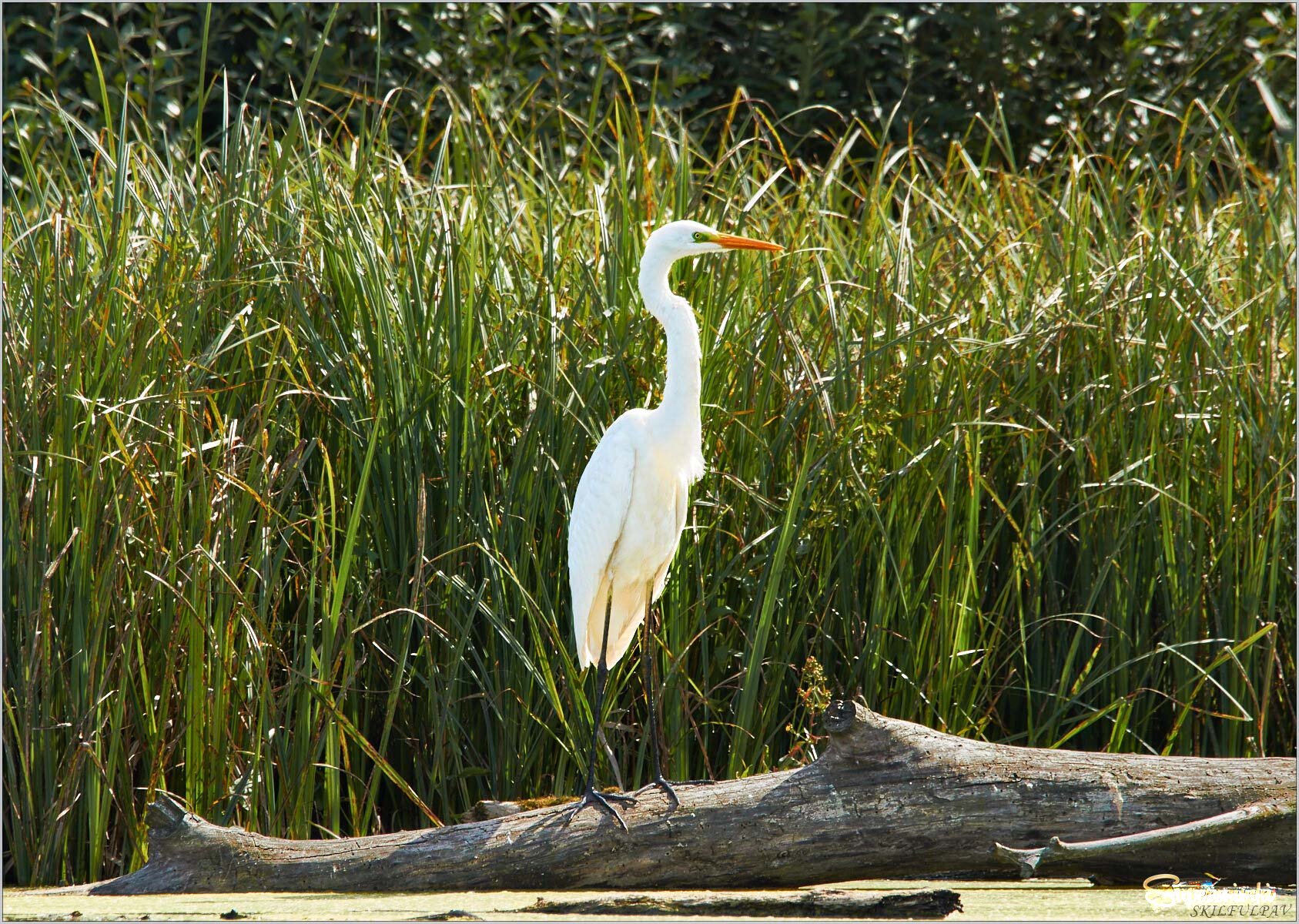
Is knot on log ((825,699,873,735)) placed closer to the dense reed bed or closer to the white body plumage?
the dense reed bed

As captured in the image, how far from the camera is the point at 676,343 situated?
2.57 meters

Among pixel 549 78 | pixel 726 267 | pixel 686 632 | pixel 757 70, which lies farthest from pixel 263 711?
pixel 757 70

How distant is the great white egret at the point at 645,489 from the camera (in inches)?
101

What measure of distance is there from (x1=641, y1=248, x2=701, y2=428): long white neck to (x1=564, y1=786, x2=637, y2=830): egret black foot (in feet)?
2.53

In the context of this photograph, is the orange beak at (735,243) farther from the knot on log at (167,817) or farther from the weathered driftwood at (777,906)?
the knot on log at (167,817)

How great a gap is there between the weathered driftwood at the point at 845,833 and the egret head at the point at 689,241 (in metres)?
1.00

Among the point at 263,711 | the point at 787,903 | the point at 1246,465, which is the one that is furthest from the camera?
the point at 1246,465

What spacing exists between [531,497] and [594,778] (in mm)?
674

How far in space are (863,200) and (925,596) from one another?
117 cm

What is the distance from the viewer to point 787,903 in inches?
78.2

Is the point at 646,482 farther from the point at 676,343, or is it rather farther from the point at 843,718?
the point at 843,718

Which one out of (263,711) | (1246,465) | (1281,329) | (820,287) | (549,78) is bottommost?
(263,711)

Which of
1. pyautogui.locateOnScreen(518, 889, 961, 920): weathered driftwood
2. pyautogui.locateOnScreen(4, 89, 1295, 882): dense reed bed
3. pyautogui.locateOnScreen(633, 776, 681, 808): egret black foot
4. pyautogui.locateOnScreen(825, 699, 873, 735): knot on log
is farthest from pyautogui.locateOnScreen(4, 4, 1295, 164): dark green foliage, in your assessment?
pyautogui.locateOnScreen(518, 889, 961, 920): weathered driftwood

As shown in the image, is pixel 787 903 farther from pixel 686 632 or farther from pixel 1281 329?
pixel 1281 329
